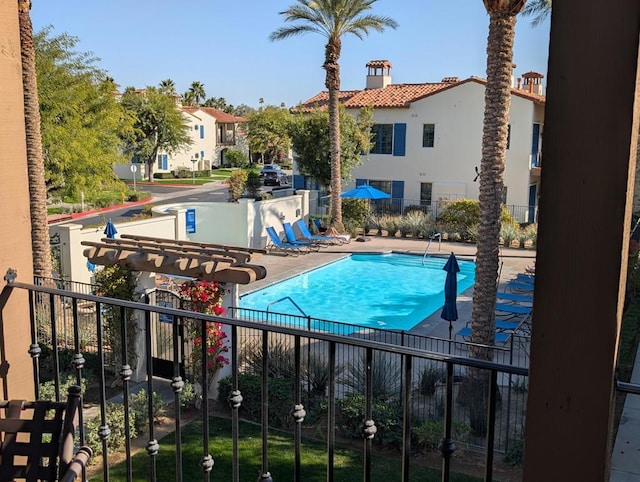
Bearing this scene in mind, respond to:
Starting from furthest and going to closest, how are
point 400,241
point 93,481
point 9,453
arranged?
point 400,241 → point 93,481 → point 9,453

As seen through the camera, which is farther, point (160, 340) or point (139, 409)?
point (160, 340)

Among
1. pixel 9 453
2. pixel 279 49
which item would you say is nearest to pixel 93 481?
pixel 9 453

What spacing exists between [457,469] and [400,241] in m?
18.5

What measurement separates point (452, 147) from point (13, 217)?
92.7 ft

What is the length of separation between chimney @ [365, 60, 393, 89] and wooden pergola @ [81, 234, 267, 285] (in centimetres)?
2595

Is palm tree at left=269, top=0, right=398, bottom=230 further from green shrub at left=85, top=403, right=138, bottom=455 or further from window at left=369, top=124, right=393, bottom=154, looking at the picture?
green shrub at left=85, top=403, right=138, bottom=455

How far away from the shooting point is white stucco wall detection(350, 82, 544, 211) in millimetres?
28188

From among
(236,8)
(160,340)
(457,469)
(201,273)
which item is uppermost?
(236,8)

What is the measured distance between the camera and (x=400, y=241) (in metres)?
25.8

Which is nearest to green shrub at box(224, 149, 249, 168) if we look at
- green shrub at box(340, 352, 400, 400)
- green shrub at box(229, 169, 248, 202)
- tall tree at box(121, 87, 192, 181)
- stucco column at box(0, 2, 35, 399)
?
tall tree at box(121, 87, 192, 181)

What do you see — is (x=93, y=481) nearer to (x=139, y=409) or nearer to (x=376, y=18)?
(x=139, y=409)

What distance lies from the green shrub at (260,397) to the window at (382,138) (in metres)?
23.4

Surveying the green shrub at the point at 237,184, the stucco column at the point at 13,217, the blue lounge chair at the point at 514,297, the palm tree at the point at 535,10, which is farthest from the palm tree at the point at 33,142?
the palm tree at the point at 535,10

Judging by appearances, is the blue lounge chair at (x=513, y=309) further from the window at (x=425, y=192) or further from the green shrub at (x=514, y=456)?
the window at (x=425, y=192)
